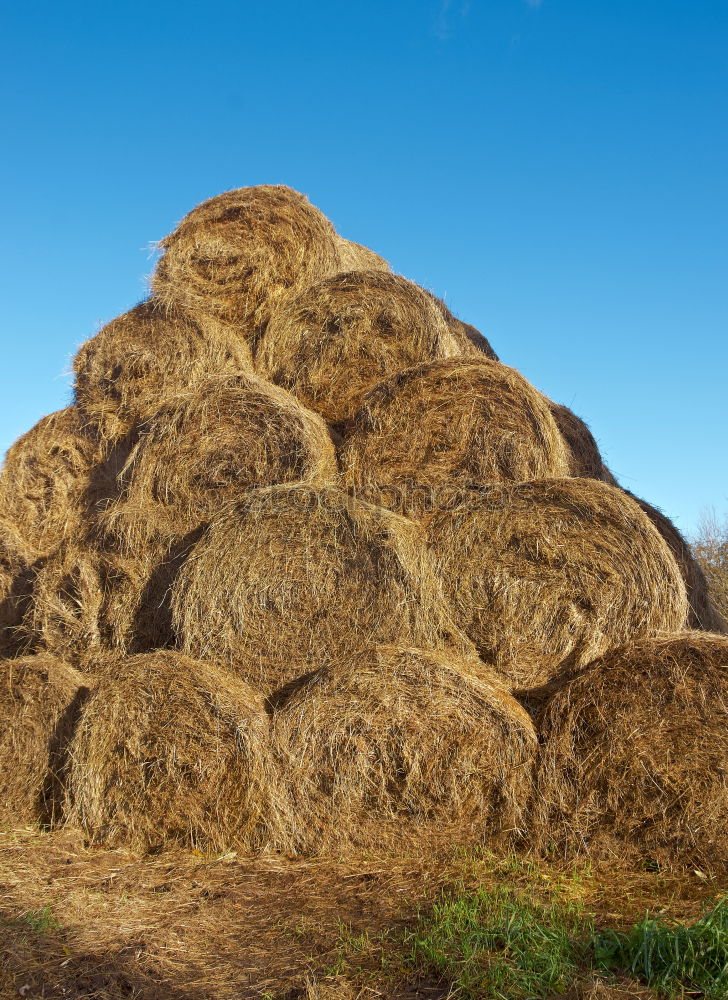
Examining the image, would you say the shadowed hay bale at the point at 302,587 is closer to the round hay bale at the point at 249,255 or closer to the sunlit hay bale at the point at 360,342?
the sunlit hay bale at the point at 360,342

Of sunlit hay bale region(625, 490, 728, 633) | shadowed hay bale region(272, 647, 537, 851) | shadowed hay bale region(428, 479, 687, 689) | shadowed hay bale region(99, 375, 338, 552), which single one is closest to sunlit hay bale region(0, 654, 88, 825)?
shadowed hay bale region(99, 375, 338, 552)

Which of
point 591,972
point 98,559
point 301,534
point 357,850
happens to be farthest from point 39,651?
point 591,972

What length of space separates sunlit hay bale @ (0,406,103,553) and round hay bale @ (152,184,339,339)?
1520 mm

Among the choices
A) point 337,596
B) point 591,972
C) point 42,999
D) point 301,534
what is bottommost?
point 42,999

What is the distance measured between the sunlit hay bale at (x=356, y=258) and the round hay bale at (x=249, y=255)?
1.06 ft

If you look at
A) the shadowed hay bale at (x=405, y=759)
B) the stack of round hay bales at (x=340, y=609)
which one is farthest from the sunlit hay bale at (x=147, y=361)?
the shadowed hay bale at (x=405, y=759)

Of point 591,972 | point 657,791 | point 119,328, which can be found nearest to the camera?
point 591,972

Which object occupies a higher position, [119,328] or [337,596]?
[119,328]

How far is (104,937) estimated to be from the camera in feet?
11.7

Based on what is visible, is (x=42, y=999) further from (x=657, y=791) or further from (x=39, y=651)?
(x=39, y=651)

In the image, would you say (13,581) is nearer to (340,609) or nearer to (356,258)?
(340,609)

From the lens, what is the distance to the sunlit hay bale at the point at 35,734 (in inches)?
205

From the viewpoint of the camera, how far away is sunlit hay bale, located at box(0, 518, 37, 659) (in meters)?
6.70

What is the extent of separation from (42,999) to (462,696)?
242 cm
